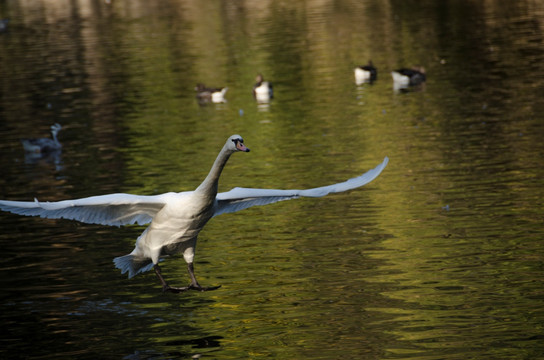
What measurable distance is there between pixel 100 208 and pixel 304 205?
7.33 meters

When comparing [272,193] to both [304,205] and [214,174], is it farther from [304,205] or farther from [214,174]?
[304,205]

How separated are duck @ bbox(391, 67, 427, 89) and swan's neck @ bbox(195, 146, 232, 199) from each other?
67.8 feet

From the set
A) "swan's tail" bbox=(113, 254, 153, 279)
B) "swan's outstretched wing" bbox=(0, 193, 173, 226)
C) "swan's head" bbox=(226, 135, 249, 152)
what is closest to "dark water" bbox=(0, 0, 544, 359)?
"swan's tail" bbox=(113, 254, 153, 279)

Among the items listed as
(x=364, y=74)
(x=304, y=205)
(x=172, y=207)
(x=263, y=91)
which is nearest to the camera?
(x=172, y=207)

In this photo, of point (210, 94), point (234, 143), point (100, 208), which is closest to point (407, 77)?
point (210, 94)

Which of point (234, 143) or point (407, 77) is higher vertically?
point (234, 143)

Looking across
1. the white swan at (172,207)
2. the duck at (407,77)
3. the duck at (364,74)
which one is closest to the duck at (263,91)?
the duck at (364,74)

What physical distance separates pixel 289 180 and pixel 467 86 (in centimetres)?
1197

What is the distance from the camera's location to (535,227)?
50.4 ft

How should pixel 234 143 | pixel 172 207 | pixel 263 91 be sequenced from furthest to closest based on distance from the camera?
pixel 263 91 → pixel 172 207 → pixel 234 143

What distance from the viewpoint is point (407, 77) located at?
31.2 metres

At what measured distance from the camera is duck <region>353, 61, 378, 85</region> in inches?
1294

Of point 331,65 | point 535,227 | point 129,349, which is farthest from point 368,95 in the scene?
point 129,349

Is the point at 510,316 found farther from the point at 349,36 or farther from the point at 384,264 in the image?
the point at 349,36
